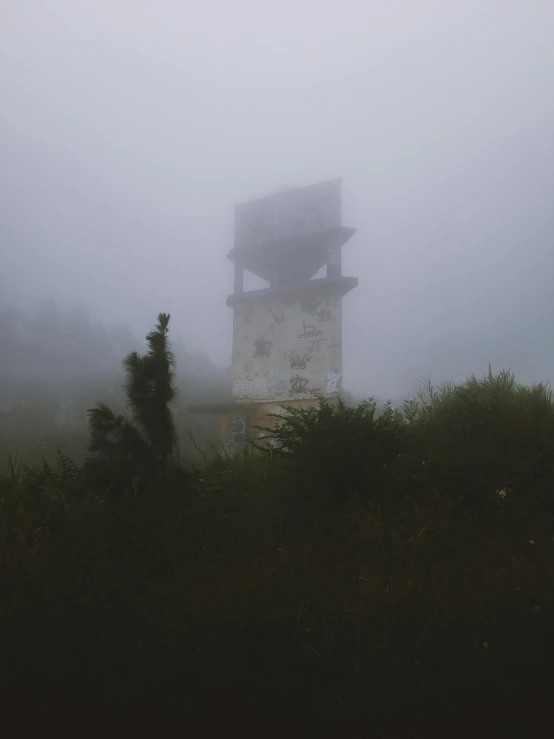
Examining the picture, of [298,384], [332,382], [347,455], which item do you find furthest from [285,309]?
[347,455]

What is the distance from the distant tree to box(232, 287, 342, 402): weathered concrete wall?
532 inches

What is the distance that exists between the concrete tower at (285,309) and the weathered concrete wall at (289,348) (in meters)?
0.04

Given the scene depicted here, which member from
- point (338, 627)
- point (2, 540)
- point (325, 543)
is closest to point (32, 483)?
point (2, 540)

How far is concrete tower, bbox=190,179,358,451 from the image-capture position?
20.1 m

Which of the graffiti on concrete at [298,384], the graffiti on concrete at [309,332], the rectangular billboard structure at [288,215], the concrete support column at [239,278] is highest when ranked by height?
the rectangular billboard structure at [288,215]

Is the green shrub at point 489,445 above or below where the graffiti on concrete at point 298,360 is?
below

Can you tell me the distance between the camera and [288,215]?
22.4m

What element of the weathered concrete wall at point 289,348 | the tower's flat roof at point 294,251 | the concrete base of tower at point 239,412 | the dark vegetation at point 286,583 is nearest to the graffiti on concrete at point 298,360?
the weathered concrete wall at point 289,348

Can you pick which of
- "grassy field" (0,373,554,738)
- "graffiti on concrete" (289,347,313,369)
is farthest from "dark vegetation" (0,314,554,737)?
"graffiti on concrete" (289,347,313,369)

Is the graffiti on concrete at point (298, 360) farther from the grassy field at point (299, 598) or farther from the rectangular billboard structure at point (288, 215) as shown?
the grassy field at point (299, 598)

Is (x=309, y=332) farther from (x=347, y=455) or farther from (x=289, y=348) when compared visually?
(x=347, y=455)

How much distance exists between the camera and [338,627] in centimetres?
336

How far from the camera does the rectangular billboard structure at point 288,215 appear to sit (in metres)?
22.0

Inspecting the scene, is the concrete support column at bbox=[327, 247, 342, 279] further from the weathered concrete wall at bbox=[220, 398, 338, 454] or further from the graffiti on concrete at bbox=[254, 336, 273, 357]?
the weathered concrete wall at bbox=[220, 398, 338, 454]
